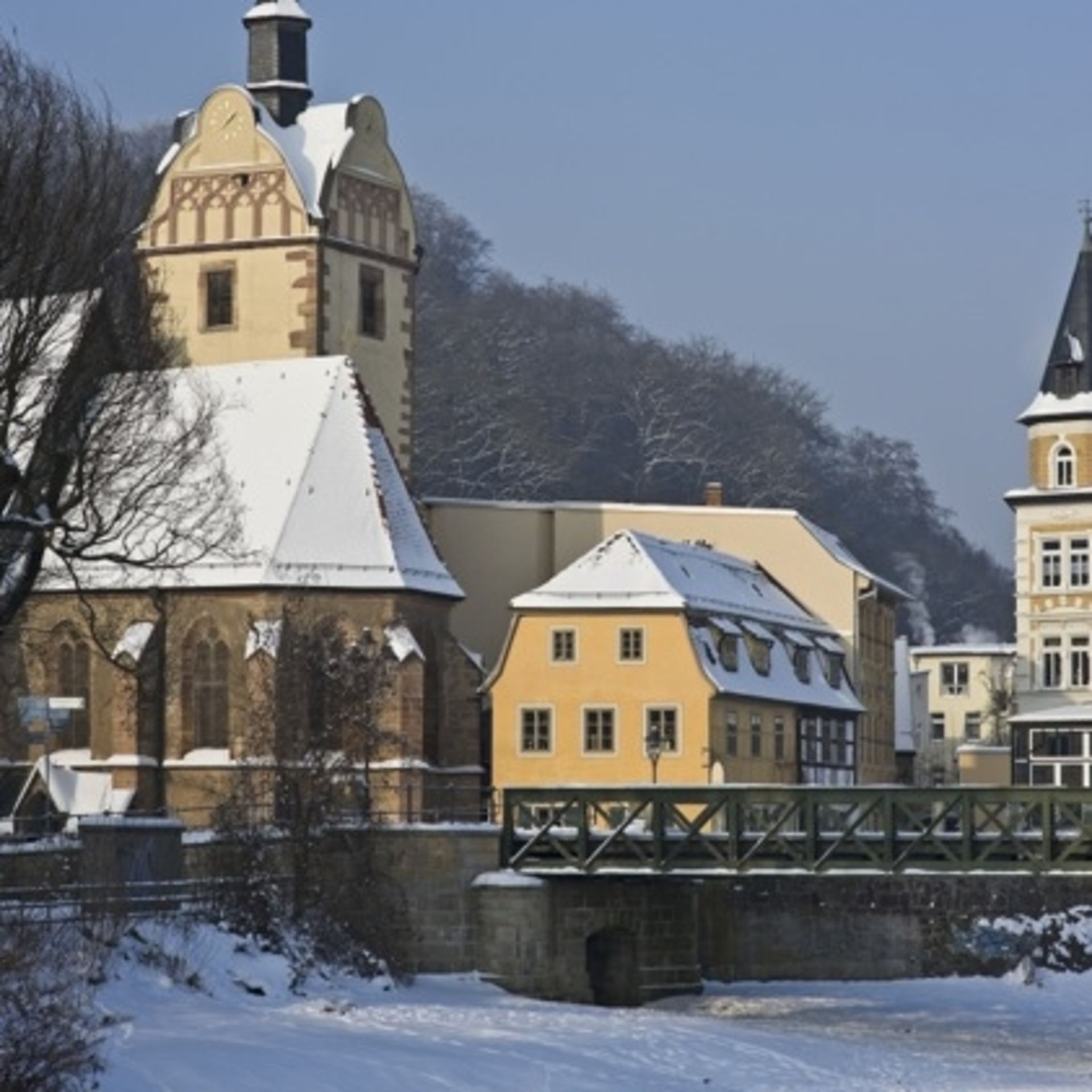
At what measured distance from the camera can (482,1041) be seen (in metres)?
48.0

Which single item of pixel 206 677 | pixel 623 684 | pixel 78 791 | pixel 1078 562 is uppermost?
pixel 1078 562

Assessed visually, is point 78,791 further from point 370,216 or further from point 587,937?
point 370,216

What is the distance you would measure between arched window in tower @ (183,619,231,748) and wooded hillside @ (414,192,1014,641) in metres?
51.8

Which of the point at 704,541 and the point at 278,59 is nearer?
the point at 278,59

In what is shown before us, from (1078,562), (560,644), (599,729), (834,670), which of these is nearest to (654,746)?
(599,729)

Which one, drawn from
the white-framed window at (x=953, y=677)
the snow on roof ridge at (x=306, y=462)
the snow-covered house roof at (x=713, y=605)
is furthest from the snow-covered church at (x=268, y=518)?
the white-framed window at (x=953, y=677)

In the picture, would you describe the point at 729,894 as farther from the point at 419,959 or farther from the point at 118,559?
the point at 118,559

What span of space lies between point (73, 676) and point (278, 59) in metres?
15.6

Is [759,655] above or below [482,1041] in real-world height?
above

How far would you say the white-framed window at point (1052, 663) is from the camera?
312ft

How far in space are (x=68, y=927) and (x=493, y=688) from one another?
3186 cm

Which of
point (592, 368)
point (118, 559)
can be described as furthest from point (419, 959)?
point (592, 368)

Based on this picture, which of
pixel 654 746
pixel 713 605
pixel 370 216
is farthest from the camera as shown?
pixel 713 605

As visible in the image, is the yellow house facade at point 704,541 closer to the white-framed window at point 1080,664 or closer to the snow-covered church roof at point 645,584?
the snow-covered church roof at point 645,584
